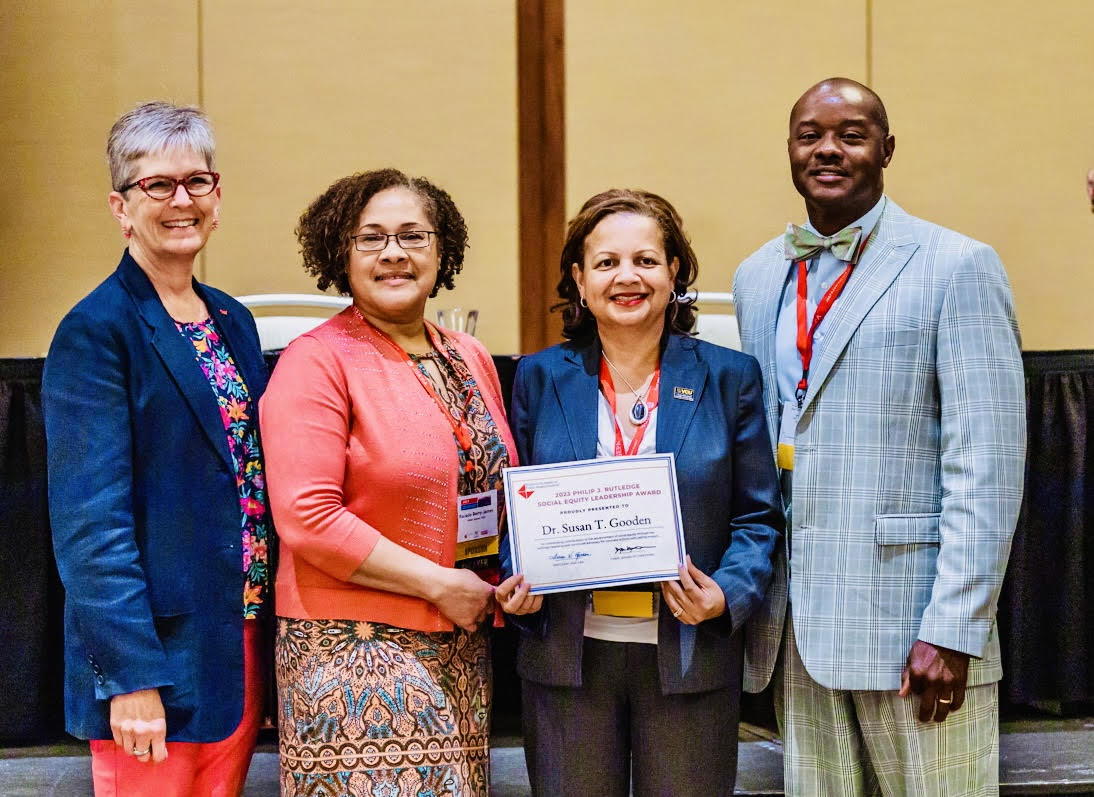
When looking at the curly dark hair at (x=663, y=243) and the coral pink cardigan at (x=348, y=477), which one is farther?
the curly dark hair at (x=663, y=243)

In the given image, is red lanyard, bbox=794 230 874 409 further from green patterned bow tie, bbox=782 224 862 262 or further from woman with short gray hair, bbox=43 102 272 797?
woman with short gray hair, bbox=43 102 272 797

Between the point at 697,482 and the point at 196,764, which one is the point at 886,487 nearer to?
the point at 697,482

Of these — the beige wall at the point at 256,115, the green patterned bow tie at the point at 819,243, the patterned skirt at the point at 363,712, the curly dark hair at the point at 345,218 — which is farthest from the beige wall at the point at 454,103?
the patterned skirt at the point at 363,712

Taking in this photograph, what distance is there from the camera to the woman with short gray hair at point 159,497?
1768mm

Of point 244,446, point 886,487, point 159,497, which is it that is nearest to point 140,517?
point 159,497

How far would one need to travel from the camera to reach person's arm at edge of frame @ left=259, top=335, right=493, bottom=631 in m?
1.84

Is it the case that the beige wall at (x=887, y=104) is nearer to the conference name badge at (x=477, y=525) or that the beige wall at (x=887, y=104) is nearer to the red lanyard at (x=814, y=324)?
the red lanyard at (x=814, y=324)

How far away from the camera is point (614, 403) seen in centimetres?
202

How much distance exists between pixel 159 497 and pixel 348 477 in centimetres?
32

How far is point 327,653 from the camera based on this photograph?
6.19ft

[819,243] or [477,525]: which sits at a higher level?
[819,243]

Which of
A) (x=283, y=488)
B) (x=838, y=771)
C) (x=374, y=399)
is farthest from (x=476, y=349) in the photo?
(x=838, y=771)

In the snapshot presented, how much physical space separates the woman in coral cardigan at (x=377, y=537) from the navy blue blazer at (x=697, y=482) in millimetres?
126

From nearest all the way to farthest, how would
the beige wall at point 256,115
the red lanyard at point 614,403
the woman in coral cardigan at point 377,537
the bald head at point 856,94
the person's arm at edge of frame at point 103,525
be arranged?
the person's arm at edge of frame at point 103,525 < the woman in coral cardigan at point 377,537 < the red lanyard at point 614,403 < the bald head at point 856,94 < the beige wall at point 256,115
